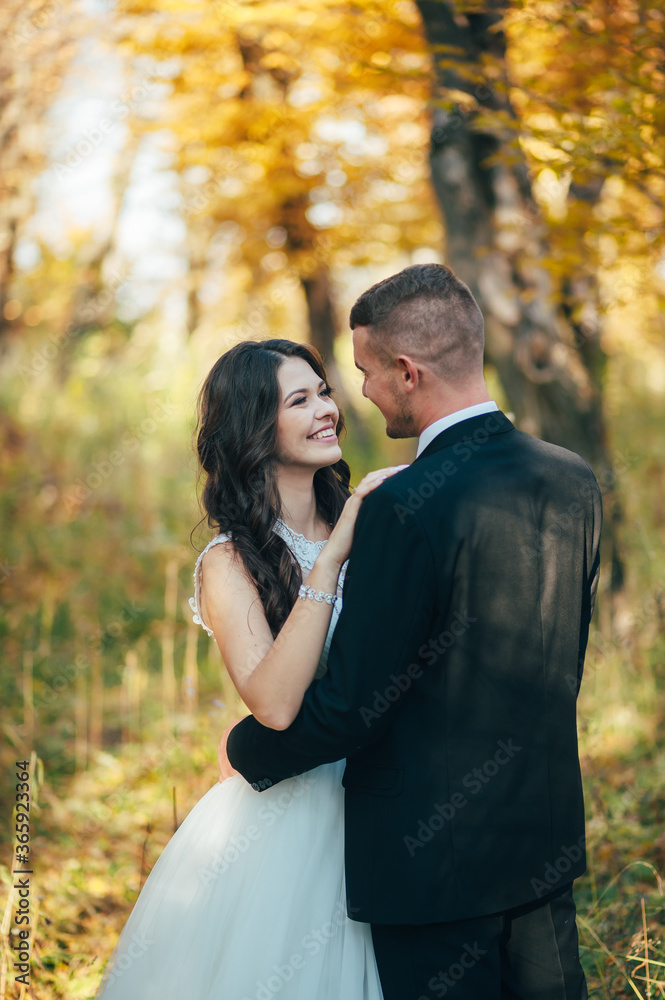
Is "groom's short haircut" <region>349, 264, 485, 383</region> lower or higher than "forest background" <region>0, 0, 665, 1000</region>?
higher

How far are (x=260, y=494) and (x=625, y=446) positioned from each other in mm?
5754

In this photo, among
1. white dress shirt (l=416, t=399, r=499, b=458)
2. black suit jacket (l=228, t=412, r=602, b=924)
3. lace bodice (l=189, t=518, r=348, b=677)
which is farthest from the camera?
lace bodice (l=189, t=518, r=348, b=677)

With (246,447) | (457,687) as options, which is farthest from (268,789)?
(246,447)

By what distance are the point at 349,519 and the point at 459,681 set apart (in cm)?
45

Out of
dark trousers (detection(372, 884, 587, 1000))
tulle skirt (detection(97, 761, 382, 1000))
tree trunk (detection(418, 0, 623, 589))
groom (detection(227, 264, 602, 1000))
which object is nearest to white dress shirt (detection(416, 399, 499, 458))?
groom (detection(227, 264, 602, 1000))

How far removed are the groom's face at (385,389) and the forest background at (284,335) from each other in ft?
3.56

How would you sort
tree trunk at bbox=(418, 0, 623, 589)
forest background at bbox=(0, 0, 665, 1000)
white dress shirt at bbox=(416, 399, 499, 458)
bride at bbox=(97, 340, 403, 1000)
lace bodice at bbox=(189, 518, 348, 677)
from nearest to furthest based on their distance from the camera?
white dress shirt at bbox=(416, 399, 499, 458) → bride at bbox=(97, 340, 403, 1000) → lace bodice at bbox=(189, 518, 348, 677) → forest background at bbox=(0, 0, 665, 1000) → tree trunk at bbox=(418, 0, 623, 589)

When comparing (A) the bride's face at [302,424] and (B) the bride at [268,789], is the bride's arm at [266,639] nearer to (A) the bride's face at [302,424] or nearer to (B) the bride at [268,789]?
(B) the bride at [268,789]

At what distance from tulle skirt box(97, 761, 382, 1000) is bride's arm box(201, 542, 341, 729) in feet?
1.20

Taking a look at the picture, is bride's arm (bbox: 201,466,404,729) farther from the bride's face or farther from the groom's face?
the bride's face

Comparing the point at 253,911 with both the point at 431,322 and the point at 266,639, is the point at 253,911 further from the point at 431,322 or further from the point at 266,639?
the point at 431,322

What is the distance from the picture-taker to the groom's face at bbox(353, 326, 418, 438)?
192 cm

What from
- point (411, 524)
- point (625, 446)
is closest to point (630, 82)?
point (411, 524)

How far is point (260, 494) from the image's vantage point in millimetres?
2482
